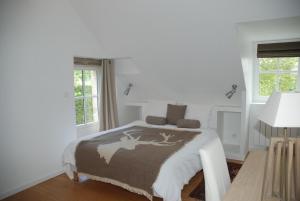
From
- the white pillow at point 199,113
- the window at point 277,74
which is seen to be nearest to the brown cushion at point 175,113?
the white pillow at point 199,113

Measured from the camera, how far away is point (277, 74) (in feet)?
13.6

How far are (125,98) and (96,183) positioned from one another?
7.36ft

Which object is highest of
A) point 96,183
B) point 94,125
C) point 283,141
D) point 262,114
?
point 262,114

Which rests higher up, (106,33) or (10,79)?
(106,33)

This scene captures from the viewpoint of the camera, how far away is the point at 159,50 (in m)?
3.77

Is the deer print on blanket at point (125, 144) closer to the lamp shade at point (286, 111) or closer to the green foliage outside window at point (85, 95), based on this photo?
the green foliage outside window at point (85, 95)

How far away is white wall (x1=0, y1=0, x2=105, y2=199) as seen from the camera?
9.33 feet

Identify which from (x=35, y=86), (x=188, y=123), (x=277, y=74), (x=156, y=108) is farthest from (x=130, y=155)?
(x=277, y=74)

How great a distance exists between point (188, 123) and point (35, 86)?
2285 millimetres

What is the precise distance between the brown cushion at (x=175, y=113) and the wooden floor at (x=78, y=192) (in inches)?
43.2

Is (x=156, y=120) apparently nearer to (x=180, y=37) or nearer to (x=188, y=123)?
(x=188, y=123)

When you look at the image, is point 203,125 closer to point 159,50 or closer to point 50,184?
point 159,50

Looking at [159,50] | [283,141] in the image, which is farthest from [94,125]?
[283,141]

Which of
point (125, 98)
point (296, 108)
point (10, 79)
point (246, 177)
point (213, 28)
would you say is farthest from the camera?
point (125, 98)
